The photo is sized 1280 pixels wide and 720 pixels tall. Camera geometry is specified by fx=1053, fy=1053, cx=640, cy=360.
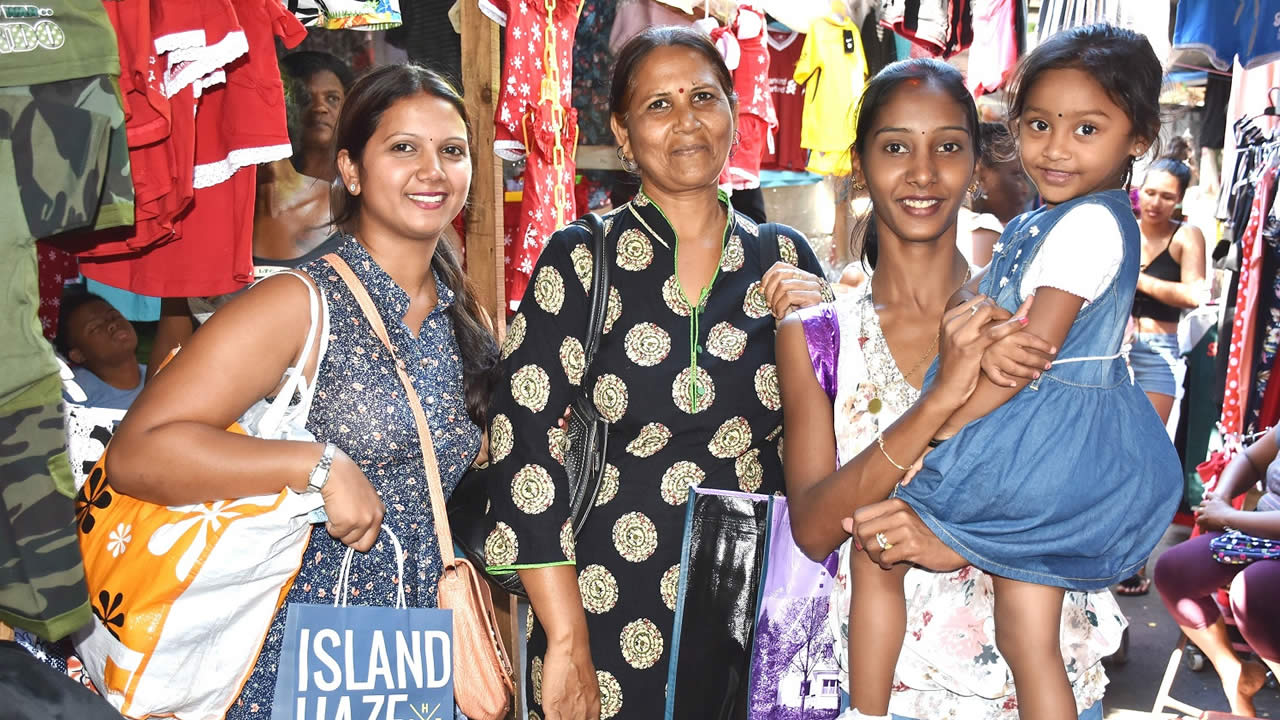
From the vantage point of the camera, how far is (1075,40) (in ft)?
7.29

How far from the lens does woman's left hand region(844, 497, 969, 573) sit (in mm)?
1962

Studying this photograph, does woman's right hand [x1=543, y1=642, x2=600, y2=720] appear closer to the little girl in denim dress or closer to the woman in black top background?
the little girl in denim dress

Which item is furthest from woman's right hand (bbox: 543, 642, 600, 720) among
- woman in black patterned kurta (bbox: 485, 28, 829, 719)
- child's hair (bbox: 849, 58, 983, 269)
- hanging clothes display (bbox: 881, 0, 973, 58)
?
hanging clothes display (bbox: 881, 0, 973, 58)

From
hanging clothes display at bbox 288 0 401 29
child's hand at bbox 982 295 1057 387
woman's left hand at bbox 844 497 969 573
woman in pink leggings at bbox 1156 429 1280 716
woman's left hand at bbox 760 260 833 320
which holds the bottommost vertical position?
woman in pink leggings at bbox 1156 429 1280 716

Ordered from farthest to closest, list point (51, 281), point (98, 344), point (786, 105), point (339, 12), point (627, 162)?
point (786, 105)
point (98, 344)
point (51, 281)
point (339, 12)
point (627, 162)

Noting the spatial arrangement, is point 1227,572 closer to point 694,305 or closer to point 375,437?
point 694,305

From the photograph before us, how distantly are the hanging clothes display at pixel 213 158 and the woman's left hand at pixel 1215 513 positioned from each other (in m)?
3.94

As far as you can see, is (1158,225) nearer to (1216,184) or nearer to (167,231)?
(1216,184)

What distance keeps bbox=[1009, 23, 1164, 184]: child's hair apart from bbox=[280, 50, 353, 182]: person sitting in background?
10.0 ft

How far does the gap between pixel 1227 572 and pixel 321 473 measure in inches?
159

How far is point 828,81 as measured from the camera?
22.9 ft

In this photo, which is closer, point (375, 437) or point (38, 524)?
point (38, 524)

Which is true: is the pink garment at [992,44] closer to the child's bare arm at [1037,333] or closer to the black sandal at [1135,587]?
the black sandal at [1135,587]

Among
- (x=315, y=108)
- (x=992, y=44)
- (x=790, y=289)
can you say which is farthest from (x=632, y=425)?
(x=992, y=44)
